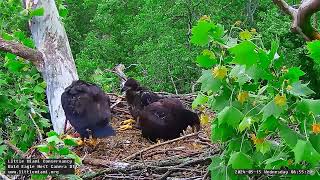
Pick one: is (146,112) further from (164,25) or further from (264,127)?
(164,25)

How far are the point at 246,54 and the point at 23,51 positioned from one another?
165 inches

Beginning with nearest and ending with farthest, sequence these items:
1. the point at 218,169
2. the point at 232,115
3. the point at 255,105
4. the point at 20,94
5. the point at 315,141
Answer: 1. the point at 315,141
2. the point at 232,115
3. the point at 255,105
4. the point at 218,169
5. the point at 20,94

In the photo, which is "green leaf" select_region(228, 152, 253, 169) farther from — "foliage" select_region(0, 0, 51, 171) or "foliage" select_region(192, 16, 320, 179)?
"foliage" select_region(0, 0, 51, 171)

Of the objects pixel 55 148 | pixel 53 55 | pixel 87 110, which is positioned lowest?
pixel 87 110

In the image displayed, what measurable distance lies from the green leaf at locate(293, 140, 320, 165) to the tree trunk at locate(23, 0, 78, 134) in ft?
13.5

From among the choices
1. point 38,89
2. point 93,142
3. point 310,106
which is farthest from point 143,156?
point 310,106

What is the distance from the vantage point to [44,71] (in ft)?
21.3

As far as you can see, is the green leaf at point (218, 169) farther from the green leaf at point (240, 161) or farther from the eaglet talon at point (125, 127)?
the eaglet talon at point (125, 127)

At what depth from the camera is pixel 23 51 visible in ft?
21.1

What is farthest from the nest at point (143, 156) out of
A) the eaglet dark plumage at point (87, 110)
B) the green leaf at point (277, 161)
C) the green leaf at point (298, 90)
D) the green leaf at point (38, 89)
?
the green leaf at point (298, 90)

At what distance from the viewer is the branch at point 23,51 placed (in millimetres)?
6301

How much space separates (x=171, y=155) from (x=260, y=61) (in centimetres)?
254

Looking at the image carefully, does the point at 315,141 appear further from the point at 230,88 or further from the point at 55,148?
the point at 55,148

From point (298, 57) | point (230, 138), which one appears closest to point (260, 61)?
point (230, 138)
